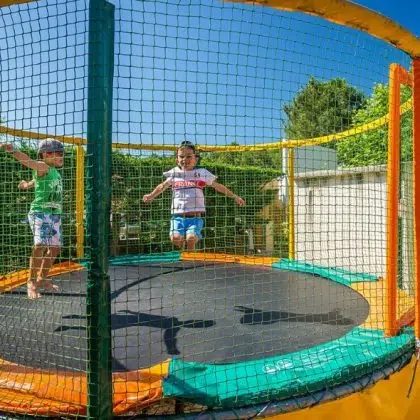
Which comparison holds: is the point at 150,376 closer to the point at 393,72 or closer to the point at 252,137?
the point at 252,137

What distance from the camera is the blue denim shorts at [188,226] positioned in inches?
119

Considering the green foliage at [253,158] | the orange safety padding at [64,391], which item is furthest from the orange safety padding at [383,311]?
the green foliage at [253,158]

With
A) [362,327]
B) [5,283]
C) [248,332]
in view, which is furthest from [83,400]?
[5,283]

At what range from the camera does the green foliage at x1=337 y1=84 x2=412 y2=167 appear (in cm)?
251

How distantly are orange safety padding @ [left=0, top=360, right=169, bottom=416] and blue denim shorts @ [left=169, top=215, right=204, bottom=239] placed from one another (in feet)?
5.69

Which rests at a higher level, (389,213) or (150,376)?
(389,213)

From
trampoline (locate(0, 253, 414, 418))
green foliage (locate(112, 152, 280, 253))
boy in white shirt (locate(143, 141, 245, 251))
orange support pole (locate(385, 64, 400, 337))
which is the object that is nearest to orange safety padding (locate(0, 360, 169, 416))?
trampoline (locate(0, 253, 414, 418))

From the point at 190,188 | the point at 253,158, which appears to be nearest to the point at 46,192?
the point at 190,188

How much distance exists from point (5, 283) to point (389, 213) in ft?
8.12

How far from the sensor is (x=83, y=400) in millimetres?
1116

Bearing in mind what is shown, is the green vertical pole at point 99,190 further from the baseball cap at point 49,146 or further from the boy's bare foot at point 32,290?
the boy's bare foot at point 32,290

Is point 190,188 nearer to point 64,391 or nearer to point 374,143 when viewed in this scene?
point 64,391

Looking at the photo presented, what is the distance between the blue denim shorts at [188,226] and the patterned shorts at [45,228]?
88 cm

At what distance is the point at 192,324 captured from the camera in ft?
6.43
